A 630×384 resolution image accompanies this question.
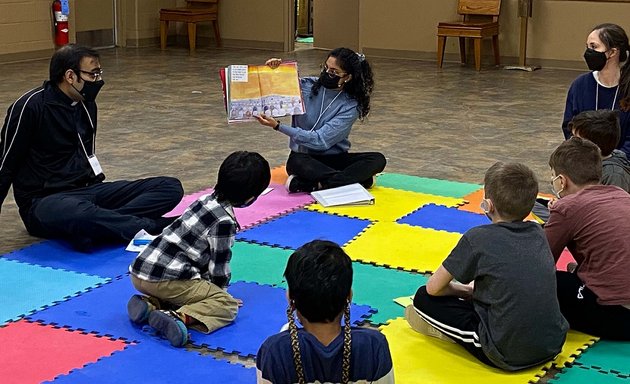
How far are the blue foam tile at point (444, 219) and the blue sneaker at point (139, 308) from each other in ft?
6.34

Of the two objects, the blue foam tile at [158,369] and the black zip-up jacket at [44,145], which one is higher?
the black zip-up jacket at [44,145]

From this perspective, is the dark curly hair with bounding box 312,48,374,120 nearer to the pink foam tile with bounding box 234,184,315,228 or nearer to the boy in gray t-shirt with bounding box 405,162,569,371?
the pink foam tile with bounding box 234,184,315,228

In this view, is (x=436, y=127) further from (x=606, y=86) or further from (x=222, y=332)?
(x=222, y=332)

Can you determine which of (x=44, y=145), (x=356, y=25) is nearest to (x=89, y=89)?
(x=44, y=145)

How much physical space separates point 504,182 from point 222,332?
130cm

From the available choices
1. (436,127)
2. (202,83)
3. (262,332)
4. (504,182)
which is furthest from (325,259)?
(202,83)

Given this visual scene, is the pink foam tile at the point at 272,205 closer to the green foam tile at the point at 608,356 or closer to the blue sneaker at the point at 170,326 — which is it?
the blue sneaker at the point at 170,326

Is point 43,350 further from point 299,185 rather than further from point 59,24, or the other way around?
point 59,24

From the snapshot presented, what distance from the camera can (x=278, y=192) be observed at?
19.9ft

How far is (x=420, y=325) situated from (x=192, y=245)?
974 millimetres

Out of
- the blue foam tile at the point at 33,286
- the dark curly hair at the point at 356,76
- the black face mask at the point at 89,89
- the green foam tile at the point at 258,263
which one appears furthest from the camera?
the dark curly hair at the point at 356,76

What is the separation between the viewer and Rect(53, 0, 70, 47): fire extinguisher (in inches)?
484

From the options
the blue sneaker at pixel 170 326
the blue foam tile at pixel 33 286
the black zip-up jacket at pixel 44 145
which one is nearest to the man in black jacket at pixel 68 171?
the black zip-up jacket at pixel 44 145

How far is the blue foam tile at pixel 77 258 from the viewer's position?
4.60m
